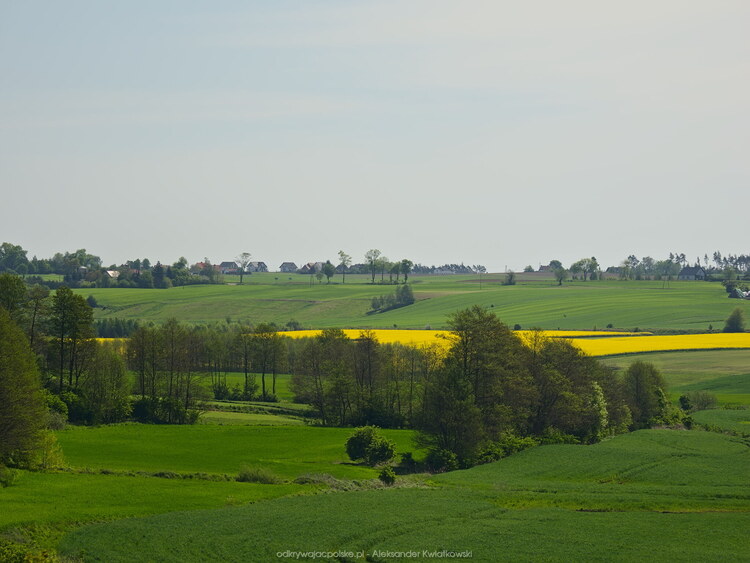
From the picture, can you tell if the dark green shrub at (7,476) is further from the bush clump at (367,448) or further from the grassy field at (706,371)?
the grassy field at (706,371)

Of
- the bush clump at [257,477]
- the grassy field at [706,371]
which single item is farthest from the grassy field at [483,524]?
the grassy field at [706,371]

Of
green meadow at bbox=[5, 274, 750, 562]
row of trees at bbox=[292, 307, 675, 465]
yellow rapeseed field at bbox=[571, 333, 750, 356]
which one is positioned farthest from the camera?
yellow rapeseed field at bbox=[571, 333, 750, 356]

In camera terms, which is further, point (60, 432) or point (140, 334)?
point (140, 334)

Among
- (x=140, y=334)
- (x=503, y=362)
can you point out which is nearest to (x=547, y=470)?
(x=503, y=362)

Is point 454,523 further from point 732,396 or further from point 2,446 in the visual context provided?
point 732,396

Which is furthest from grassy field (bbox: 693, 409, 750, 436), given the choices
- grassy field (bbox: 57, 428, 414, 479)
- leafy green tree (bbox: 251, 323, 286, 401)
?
leafy green tree (bbox: 251, 323, 286, 401)

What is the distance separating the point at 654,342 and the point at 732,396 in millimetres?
33720

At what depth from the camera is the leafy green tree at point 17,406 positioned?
51.0 metres

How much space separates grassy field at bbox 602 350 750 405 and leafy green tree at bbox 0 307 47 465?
253ft

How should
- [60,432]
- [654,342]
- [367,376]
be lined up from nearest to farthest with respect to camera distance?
[60,432]
[367,376]
[654,342]

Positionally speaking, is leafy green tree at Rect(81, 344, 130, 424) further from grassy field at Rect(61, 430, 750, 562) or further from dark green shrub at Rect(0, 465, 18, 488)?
grassy field at Rect(61, 430, 750, 562)

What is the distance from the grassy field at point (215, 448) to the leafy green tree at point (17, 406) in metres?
4.70

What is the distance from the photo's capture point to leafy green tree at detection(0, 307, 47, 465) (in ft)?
167

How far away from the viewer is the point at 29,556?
34156 millimetres
